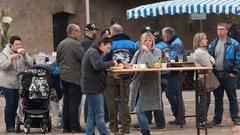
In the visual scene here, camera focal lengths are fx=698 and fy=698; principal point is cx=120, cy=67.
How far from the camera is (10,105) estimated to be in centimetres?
1296

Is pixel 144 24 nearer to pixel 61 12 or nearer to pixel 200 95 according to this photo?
pixel 61 12

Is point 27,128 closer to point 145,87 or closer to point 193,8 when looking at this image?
point 145,87

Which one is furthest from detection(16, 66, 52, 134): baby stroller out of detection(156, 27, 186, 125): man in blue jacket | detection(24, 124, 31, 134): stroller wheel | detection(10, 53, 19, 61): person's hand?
detection(156, 27, 186, 125): man in blue jacket

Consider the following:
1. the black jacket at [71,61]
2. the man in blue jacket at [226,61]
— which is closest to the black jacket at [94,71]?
the black jacket at [71,61]

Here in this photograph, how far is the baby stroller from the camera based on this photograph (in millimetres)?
12664

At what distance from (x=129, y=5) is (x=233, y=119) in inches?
696

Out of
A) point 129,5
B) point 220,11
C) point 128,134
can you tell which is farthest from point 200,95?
point 129,5

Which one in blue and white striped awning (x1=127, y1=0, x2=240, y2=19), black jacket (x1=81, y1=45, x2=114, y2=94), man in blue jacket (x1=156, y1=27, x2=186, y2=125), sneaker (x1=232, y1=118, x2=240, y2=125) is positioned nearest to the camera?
black jacket (x1=81, y1=45, x2=114, y2=94)

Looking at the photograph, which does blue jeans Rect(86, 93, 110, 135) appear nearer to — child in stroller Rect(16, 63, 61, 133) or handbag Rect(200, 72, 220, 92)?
child in stroller Rect(16, 63, 61, 133)

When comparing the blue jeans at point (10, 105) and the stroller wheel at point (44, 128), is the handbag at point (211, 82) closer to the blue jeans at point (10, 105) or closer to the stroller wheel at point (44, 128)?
the stroller wheel at point (44, 128)

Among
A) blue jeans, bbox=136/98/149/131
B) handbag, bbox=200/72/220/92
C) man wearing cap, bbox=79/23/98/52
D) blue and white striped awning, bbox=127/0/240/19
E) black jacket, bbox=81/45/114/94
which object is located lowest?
blue jeans, bbox=136/98/149/131

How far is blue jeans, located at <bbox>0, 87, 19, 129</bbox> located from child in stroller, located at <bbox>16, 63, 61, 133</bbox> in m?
0.16

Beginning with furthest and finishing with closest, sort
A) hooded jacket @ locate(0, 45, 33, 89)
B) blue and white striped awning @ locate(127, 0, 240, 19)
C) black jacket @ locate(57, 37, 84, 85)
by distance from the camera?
blue and white striped awning @ locate(127, 0, 240, 19), hooded jacket @ locate(0, 45, 33, 89), black jacket @ locate(57, 37, 84, 85)

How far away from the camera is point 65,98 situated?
1282 centimetres
